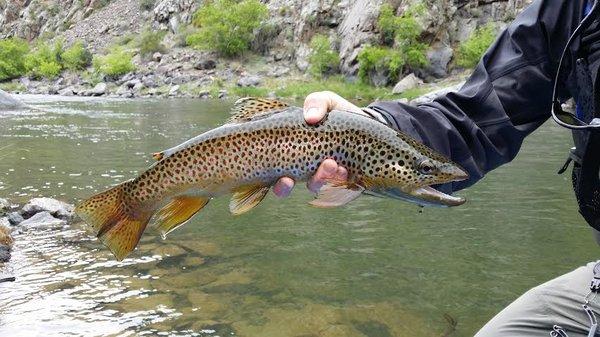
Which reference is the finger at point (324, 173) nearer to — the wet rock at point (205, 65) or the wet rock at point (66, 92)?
the wet rock at point (66, 92)

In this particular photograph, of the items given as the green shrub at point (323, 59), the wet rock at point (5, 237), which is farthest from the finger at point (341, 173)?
the green shrub at point (323, 59)

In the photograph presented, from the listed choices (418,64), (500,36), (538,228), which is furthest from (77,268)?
(418,64)

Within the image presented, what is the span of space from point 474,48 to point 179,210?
51599mm

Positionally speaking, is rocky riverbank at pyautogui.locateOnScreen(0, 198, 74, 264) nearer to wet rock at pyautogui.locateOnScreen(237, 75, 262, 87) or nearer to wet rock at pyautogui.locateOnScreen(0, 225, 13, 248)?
wet rock at pyautogui.locateOnScreen(0, 225, 13, 248)

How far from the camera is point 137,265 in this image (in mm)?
7438

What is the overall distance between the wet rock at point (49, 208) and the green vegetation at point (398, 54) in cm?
4633

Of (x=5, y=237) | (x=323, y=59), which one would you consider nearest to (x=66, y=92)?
(x=323, y=59)

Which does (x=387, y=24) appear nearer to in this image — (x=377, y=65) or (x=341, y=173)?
(x=377, y=65)

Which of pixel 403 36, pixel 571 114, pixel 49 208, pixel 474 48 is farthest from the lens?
pixel 403 36

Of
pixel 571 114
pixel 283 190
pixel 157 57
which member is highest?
pixel 571 114

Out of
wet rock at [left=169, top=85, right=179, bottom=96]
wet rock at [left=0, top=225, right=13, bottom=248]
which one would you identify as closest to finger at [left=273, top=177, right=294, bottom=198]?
wet rock at [left=0, top=225, right=13, bottom=248]

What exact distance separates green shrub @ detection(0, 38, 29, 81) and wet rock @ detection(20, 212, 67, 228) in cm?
7882

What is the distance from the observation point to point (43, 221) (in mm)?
9445

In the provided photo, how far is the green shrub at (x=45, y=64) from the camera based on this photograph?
76500mm
